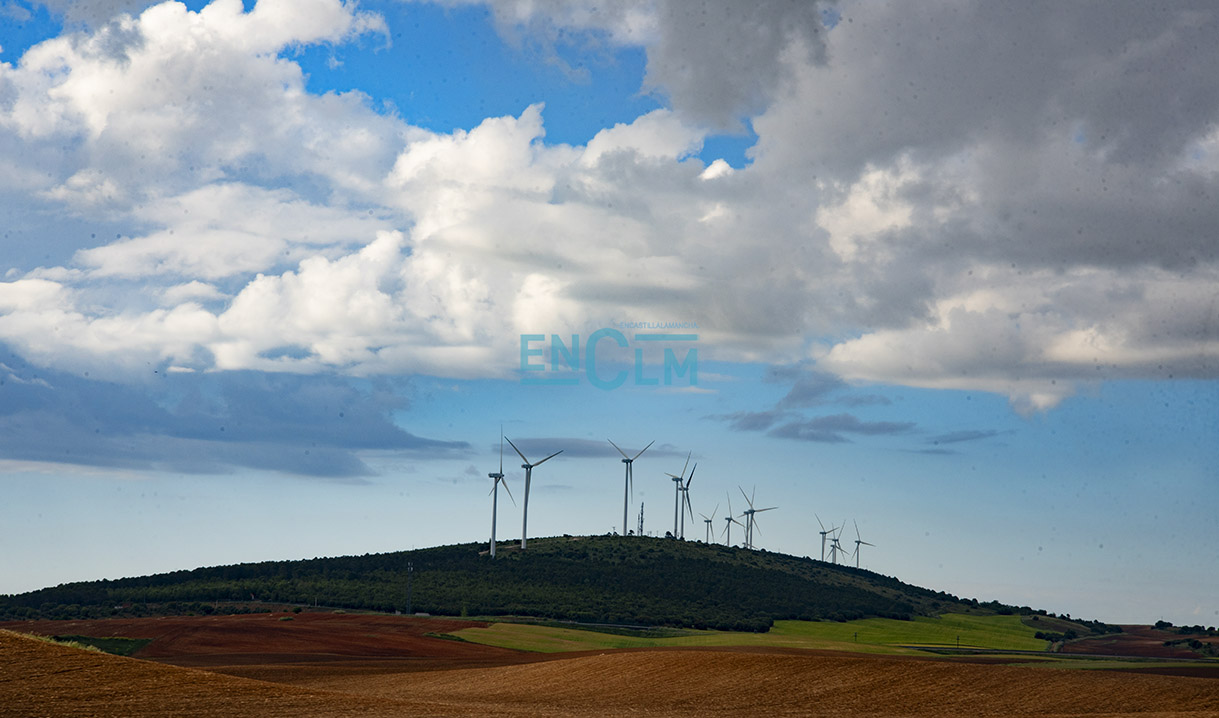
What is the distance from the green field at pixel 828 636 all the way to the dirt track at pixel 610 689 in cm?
3243

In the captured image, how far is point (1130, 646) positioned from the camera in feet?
435

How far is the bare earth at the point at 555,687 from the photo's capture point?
40.0 m

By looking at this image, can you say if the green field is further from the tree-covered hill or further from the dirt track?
the dirt track

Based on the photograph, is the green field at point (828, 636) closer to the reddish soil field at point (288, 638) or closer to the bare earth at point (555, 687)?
the reddish soil field at point (288, 638)

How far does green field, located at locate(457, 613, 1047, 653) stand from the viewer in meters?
108

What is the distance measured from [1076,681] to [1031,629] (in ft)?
380

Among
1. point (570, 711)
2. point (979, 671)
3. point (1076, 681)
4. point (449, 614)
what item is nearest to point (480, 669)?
point (570, 711)

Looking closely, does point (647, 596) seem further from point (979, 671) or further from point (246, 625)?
point (979, 671)

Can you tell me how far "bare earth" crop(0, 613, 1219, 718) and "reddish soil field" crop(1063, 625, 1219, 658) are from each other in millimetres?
59197

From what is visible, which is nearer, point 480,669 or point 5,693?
point 5,693

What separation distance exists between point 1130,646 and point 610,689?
327ft

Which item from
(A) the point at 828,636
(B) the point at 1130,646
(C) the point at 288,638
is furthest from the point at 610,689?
(B) the point at 1130,646

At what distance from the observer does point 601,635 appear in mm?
116438

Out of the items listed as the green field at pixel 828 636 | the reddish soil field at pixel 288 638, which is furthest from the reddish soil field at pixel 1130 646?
the reddish soil field at pixel 288 638
